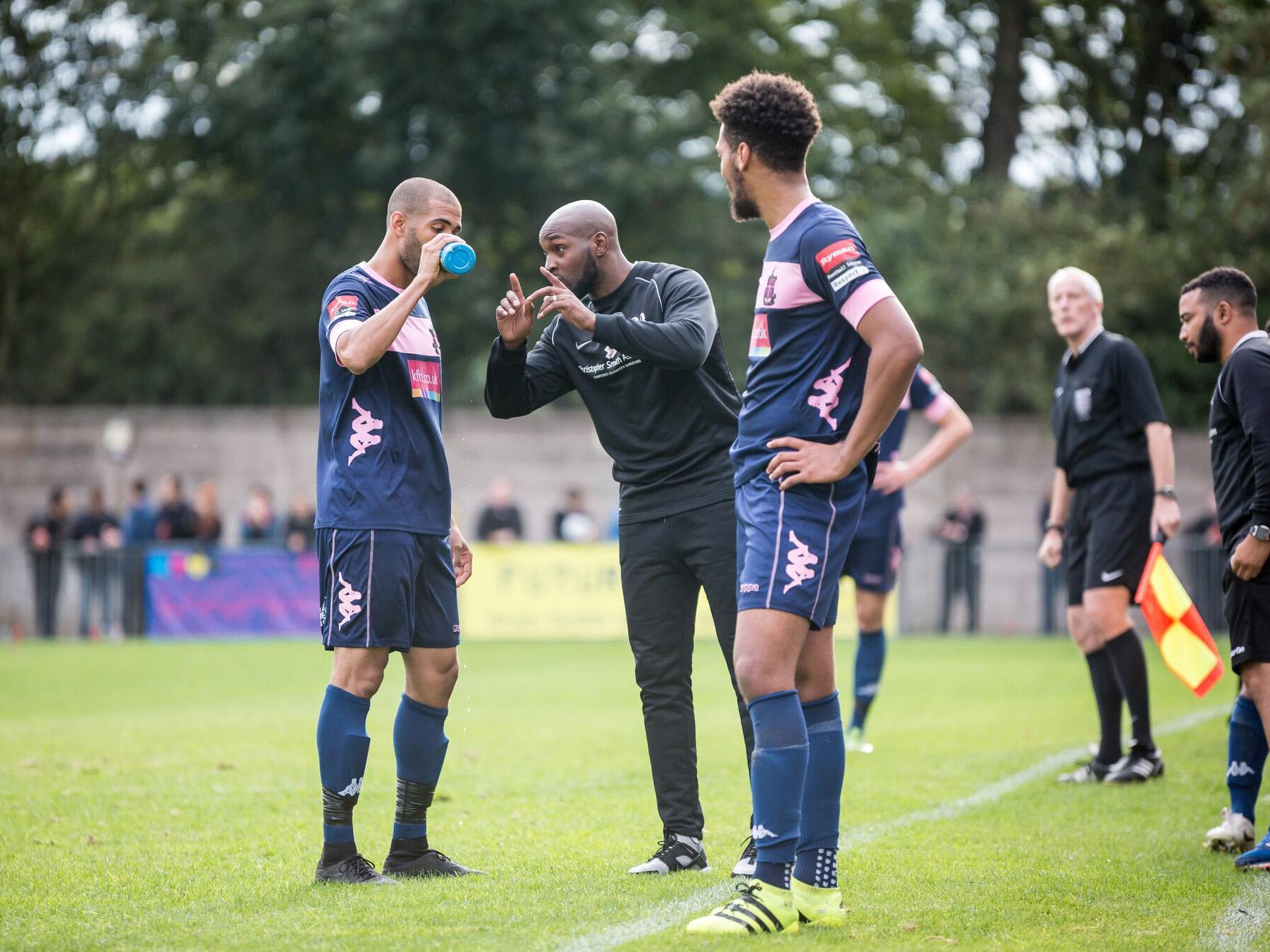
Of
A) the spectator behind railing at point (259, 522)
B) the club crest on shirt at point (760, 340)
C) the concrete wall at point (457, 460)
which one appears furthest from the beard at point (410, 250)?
the concrete wall at point (457, 460)

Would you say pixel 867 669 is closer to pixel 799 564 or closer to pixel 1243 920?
pixel 1243 920

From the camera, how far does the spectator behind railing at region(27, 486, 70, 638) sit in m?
21.5

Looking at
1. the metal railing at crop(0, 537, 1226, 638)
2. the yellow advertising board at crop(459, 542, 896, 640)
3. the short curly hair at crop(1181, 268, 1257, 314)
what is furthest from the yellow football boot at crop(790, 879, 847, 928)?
the metal railing at crop(0, 537, 1226, 638)

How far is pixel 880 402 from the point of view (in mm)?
4387

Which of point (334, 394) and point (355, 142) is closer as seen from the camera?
point (334, 394)

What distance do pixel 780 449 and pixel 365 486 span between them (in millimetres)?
1534

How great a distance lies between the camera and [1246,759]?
607cm

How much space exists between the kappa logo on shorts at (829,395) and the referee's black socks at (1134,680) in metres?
4.11

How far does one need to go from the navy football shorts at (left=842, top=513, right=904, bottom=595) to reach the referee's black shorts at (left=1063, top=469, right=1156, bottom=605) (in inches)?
51.8

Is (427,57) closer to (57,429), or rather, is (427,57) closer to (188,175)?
(188,175)

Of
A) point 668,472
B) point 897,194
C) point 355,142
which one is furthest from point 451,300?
point 668,472

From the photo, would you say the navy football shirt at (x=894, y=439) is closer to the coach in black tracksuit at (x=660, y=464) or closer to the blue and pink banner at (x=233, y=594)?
the coach in black tracksuit at (x=660, y=464)

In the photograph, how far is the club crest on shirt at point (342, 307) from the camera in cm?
522

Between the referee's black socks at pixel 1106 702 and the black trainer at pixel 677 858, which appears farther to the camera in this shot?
the referee's black socks at pixel 1106 702
